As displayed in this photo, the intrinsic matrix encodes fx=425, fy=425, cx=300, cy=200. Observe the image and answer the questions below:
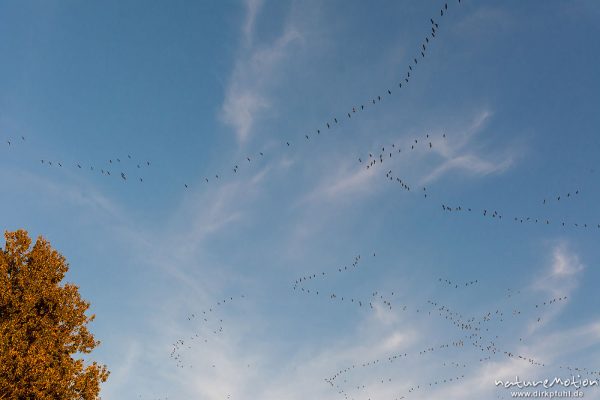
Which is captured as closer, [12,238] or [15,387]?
[15,387]

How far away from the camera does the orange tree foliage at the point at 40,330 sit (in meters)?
18.9

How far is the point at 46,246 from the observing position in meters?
23.4

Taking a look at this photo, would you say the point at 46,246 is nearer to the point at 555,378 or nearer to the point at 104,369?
the point at 104,369

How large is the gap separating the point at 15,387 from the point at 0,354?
5.18ft

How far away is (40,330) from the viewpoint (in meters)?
21.3

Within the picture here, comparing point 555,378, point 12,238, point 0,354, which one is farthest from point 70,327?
point 555,378

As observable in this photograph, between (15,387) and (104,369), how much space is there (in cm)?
420

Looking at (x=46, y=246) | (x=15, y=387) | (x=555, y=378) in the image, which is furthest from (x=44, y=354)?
(x=555, y=378)

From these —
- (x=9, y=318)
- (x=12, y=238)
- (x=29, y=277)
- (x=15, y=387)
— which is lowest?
(x=15, y=387)

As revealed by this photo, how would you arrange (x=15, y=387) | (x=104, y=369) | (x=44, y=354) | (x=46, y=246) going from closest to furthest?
(x=15, y=387) < (x=44, y=354) < (x=104, y=369) < (x=46, y=246)

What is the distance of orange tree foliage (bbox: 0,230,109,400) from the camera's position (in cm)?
1892

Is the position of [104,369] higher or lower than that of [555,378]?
lower

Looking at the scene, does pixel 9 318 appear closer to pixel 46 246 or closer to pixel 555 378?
pixel 46 246

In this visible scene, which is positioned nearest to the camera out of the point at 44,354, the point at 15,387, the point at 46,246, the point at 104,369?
the point at 15,387
